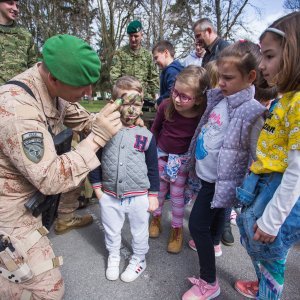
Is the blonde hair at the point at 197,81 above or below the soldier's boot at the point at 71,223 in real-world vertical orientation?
above

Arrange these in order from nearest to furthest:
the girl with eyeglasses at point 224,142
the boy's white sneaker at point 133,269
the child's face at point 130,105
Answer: the girl with eyeglasses at point 224,142, the child's face at point 130,105, the boy's white sneaker at point 133,269

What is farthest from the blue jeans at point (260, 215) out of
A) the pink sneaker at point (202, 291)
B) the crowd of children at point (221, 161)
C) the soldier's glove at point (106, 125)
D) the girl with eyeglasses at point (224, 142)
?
the soldier's glove at point (106, 125)

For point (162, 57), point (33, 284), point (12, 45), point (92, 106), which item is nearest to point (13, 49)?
point (12, 45)

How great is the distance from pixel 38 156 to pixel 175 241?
1456mm

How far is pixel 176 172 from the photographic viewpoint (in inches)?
90.2

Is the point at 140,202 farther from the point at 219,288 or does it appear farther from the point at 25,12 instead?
the point at 25,12

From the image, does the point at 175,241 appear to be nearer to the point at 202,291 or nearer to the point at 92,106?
the point at 202,291

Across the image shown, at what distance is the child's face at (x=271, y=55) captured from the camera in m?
1.26

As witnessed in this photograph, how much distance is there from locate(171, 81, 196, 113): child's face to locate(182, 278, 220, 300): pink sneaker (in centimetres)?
125

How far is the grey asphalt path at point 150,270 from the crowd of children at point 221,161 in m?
0.08

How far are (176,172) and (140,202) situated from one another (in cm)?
45

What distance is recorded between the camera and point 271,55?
50.8 inches

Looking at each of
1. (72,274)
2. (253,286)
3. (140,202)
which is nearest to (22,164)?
(140,202)

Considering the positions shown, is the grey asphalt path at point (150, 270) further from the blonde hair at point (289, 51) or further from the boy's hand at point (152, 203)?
the blonde hair at point (289, 51)
